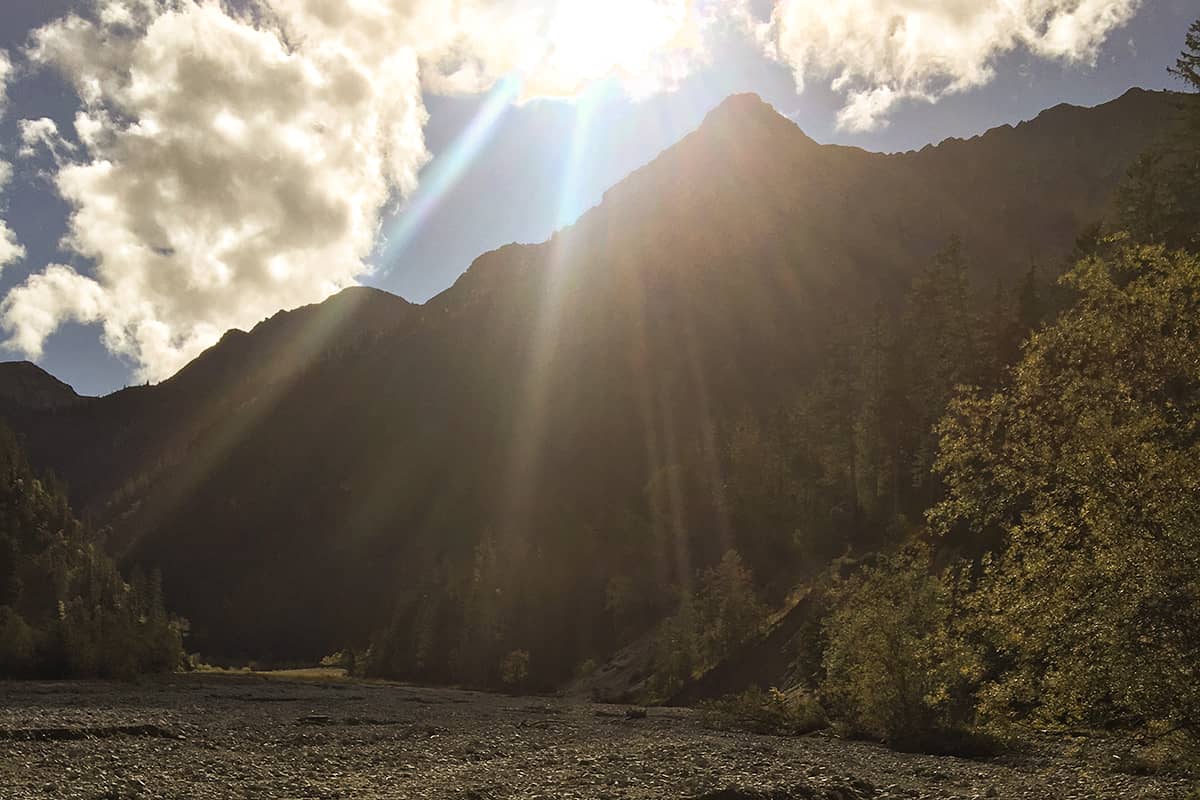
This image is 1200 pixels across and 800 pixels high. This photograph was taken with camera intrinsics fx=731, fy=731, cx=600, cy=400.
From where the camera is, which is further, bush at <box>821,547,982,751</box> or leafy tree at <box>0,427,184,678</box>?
leafy tree at <box>0,427,184,678</box>

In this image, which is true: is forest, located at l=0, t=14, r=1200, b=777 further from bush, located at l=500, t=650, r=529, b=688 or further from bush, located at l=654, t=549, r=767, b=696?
bush, located at l=500, t=650, r=529, b=688

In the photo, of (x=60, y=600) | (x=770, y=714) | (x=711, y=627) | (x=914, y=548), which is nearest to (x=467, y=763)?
(x=770, y=714)

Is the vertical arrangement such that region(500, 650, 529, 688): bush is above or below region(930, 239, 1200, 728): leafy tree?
below

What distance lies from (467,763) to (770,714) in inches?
968

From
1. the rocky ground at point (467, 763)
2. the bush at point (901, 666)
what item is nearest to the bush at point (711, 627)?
the rocky ground at point (467, 763)

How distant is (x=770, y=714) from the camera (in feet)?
161

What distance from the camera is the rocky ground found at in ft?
77.7

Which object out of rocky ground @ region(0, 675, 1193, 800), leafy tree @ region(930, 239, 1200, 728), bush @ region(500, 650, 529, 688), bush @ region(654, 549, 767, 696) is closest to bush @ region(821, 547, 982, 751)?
rocky ground @ region(0, 675, 1193, 800)

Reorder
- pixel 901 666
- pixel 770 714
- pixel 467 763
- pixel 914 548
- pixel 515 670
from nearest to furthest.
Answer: pixel 467 763 → pixel 901 666 → pixel 770 714 → pixel 914 548 → pixel 515 670

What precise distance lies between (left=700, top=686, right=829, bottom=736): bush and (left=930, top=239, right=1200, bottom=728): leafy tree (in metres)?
31.2

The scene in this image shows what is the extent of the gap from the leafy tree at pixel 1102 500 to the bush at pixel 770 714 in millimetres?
31245

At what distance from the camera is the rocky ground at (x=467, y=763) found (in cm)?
2369

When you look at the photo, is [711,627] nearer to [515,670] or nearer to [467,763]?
[515,670]

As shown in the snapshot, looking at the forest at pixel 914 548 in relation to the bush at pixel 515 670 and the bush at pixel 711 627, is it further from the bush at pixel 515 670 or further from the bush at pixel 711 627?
the bush at pixel 515 670
